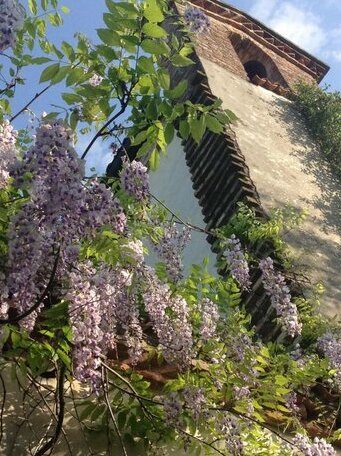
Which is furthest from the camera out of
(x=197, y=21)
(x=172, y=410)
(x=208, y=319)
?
(x=197, y=21)

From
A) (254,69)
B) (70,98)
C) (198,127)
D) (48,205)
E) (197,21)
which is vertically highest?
(254,69)

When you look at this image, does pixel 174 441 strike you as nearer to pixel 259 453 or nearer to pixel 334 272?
pixel 259 453

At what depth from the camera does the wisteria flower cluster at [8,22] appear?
2.47 m

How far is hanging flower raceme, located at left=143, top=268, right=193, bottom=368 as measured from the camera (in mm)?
3398

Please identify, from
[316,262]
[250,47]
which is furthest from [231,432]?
[250,47]

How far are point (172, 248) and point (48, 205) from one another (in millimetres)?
1854

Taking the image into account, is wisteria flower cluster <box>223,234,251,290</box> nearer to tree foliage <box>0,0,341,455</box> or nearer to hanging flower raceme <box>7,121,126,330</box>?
tree foliage <box>0,0,341,455</box>

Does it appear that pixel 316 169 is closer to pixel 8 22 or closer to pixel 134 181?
pixel 134 181

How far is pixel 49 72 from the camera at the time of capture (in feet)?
8.89

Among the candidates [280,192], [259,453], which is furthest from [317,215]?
[259,453]

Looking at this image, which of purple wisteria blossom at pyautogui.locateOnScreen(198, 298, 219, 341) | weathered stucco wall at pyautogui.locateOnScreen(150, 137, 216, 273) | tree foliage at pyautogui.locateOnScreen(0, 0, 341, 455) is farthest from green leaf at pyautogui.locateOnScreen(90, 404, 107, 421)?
weathered stucco wall at pyautogui.locateOnScreen(150, 137, 216, 273)

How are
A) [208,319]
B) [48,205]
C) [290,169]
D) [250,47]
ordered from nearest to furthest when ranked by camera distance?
[48,205]
[208,319]
[290,169]
[250,47]

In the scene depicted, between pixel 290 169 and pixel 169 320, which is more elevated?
pixel 290 169

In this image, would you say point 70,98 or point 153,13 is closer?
point 153,13
